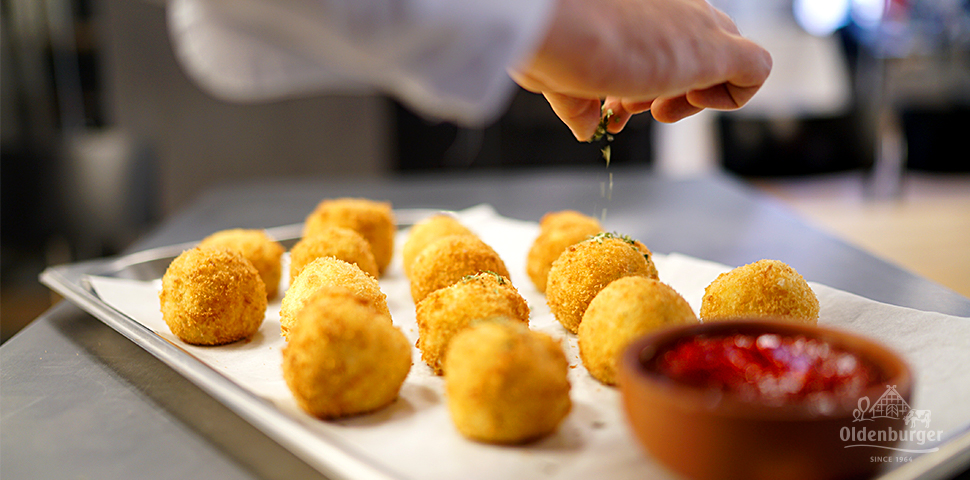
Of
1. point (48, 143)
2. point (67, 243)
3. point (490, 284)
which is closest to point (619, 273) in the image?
point (490, 284)

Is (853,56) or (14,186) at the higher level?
(853,56)

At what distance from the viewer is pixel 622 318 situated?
101 cm

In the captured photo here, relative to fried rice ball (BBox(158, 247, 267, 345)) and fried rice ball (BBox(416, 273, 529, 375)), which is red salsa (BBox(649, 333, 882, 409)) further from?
fried rice ball (BBox(158, 247, 267, 345))

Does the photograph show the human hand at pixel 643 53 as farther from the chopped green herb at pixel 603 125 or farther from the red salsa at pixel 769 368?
the red salsa at pixel 769 368

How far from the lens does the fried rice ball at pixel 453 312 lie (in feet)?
3.60

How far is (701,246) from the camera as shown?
77.2 inches

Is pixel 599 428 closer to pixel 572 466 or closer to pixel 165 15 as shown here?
pixel 572 466

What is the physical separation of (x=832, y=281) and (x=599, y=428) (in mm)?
922

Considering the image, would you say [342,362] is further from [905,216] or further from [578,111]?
[905,216]

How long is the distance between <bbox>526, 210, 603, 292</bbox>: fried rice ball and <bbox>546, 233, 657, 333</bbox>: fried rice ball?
8.8 inches

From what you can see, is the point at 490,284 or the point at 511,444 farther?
the point at 490,284

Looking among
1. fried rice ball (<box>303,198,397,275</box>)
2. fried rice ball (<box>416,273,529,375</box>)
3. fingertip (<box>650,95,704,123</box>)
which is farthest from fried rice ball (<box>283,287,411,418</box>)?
fried rice ball (<box>303,198,397,275</box>)

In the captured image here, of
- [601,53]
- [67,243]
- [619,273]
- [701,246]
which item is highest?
[601,53]

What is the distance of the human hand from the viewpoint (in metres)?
0.88
